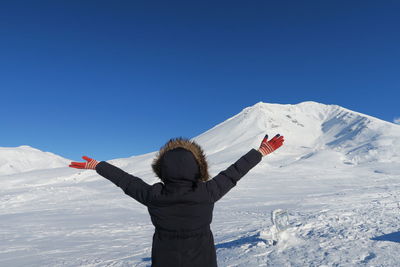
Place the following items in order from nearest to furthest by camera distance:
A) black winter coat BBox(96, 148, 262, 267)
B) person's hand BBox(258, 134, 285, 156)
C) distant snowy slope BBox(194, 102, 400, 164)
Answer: black winter coat BBox(96, 148, 262, 267) → person's hand BBox(258, 134, 285, 156) → distant snowy slope BBox(194, 102, 400, 164)

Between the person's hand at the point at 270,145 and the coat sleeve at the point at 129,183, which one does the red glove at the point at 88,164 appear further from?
the person's hand at the point at 270,145

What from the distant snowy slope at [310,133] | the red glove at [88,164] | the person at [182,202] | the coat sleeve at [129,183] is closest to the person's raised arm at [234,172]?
the person at [182,202]

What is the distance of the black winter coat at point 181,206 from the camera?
1.99 m

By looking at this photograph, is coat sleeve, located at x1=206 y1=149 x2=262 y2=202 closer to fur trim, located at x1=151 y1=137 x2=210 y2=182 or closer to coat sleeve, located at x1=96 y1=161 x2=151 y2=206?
fur trim, located at x1=151 y1=137 x2=210 y2=182

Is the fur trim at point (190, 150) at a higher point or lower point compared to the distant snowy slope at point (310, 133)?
lower

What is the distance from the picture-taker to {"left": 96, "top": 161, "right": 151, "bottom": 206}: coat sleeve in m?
2.04

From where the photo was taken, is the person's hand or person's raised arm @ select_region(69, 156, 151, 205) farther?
the person's hand

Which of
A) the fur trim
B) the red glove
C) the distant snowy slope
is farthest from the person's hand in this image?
the distant snowy slope

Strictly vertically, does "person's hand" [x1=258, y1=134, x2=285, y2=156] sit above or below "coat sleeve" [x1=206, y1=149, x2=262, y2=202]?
above

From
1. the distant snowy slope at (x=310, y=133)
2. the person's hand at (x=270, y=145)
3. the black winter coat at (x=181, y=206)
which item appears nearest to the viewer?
the black winter coat at (x=181, y=206)

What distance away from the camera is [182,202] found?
78.0 inches

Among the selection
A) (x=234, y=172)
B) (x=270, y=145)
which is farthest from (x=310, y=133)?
(x=234, y=172)

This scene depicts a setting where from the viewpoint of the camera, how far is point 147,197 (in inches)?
79.4

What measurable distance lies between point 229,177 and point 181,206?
354mm
